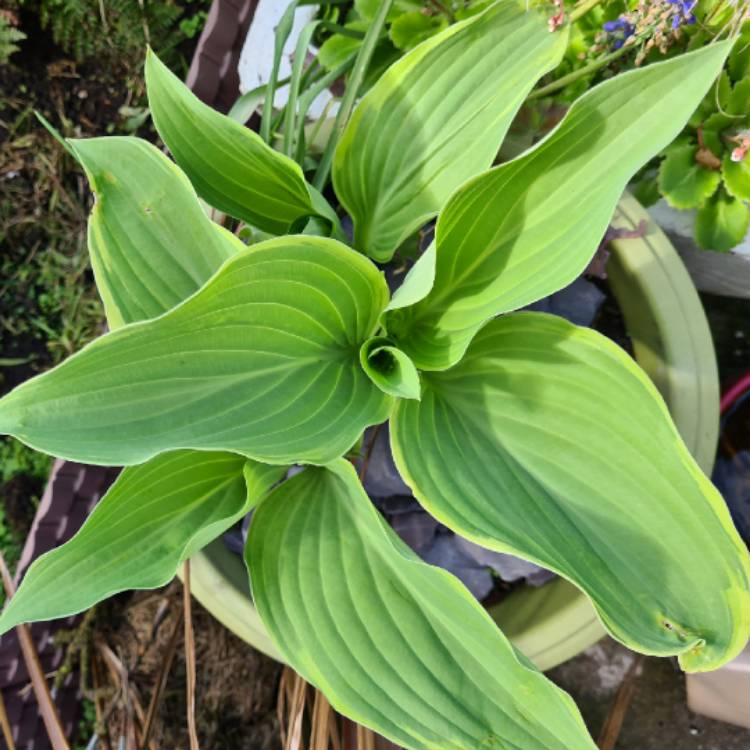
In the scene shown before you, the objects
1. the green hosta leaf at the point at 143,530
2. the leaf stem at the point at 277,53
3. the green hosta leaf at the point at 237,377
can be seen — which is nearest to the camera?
the green hosta leaf at the point at 237,377

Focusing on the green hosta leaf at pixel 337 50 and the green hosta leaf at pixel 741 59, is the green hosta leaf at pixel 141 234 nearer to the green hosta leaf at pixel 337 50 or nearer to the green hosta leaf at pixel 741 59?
the green hosta leaf at pixel 337 50

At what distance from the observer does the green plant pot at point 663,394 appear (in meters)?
0.73

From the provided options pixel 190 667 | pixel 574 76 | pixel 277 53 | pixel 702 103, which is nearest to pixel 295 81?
pixel 277 53

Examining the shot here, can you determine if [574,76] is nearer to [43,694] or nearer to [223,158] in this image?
[223,158]

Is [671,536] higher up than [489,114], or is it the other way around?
[489,114]

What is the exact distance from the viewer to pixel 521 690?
0.53m

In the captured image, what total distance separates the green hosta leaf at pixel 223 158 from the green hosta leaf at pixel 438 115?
0.19 feet

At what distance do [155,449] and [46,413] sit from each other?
7 cm

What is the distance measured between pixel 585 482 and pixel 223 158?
40cm

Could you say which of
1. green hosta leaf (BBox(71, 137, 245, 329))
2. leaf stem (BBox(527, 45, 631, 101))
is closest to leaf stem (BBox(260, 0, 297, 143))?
green hosta leaf (BBox(71, 137, 245, 329))

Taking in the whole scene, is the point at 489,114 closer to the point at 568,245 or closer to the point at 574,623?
the point at 568,245

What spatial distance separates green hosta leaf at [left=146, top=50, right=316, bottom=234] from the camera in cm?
60

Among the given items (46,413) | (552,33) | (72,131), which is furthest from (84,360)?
(72,131)

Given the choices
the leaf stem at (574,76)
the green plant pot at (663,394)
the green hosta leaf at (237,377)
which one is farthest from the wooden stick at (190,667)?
the leaf stem at (574,76)
